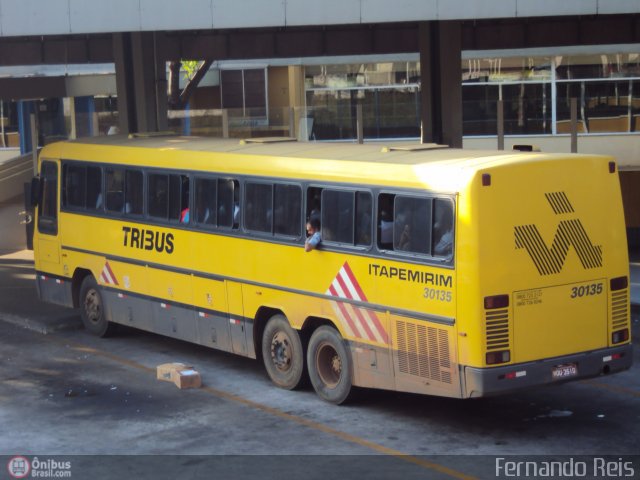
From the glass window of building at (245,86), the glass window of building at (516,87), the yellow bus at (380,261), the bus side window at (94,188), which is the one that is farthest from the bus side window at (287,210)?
the glass window of building at (245,86)

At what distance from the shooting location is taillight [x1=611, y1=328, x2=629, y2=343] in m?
12.6

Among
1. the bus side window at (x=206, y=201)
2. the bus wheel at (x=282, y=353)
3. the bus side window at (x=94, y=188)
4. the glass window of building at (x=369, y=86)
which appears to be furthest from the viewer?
the glass window of building at (x=369, y=86)

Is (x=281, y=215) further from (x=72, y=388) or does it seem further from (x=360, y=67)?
(x=360, y=67)

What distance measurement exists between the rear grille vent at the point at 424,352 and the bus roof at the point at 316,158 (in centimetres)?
155

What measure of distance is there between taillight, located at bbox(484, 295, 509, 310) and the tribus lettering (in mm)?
6140

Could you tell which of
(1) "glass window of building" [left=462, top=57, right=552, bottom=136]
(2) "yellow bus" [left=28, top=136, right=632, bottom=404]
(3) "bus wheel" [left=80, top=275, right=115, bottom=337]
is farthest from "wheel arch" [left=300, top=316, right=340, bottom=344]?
(1) "glass window of building" [left=462, top=57, right=552, bottom=136]

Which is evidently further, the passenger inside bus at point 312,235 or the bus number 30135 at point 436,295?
the passenger inside bus at point 312,235

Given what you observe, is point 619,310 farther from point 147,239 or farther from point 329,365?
point 147,239

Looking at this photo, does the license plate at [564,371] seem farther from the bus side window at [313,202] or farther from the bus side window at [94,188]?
the bus side window at [94,188]

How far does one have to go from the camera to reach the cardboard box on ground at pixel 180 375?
587 inches

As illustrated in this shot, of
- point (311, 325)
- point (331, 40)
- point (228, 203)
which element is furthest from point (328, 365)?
point (331, 40)

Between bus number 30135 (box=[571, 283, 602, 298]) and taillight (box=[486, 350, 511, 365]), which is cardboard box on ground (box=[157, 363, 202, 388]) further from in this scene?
bus number 30135 (box=[571, 283, 602, 298])

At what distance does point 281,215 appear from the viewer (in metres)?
14.5

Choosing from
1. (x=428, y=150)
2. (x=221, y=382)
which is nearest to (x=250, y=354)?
(x=221, y=382)
